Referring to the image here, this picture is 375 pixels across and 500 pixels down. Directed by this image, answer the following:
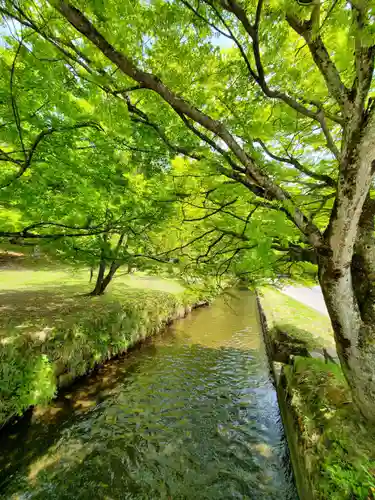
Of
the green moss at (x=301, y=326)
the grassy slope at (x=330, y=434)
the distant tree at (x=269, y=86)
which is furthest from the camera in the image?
the green moss at (x=301, y=326)

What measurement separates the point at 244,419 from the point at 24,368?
4543 mm

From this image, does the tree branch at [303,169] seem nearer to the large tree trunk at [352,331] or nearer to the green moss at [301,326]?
the large tree trunk at [352,331]

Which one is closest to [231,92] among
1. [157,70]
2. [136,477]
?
[157,70]

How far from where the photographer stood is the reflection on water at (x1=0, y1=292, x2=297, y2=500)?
358cm

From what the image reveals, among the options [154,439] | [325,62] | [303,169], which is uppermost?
[325,62]

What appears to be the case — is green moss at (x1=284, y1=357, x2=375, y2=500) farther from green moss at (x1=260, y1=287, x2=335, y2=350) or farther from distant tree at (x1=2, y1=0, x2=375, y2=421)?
green moss at (x1=260, y1=287, x2=335, y2=350)

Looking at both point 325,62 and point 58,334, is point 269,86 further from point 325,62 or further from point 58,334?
point 58,334

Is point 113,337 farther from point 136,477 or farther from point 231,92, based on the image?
point 231,92

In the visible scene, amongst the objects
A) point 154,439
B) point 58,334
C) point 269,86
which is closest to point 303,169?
point 269,86

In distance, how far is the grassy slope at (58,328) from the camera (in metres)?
4.34

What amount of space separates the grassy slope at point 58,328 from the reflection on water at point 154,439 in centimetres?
54

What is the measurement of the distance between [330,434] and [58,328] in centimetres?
545

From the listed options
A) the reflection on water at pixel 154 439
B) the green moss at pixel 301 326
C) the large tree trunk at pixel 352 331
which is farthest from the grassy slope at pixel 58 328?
the large tree trunk at pixel 352 331

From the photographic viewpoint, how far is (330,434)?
2.98 meters
